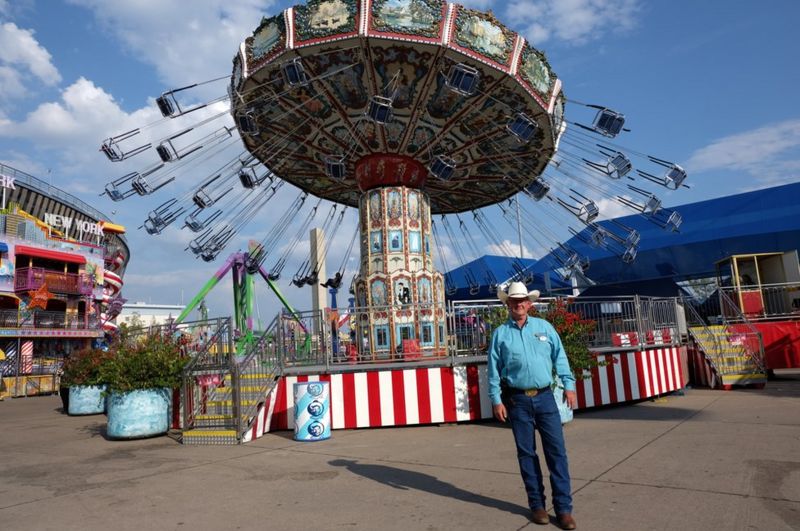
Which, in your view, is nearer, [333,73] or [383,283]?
[333,73]

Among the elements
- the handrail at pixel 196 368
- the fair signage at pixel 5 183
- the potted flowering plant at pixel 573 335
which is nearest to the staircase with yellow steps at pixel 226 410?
the handrail at pixel 196 368

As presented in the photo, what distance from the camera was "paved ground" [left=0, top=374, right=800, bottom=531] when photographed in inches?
173

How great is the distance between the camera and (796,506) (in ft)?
14.0

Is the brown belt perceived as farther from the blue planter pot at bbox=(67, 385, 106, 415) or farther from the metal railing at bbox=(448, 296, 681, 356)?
the blue planter pot at bbox=(67, 385, 106, 415)

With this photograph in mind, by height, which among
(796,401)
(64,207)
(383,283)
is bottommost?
(796,401)

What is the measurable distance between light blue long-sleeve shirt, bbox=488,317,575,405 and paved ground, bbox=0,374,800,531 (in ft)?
3.50

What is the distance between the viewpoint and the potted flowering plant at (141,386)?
960cm

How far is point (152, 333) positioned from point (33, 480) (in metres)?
4.33

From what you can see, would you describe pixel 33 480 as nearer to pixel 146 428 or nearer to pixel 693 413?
pixel 146 428

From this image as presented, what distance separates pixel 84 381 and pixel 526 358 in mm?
11817

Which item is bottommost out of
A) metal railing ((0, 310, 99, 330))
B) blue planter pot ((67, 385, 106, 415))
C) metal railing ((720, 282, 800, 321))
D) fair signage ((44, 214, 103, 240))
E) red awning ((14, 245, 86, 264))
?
blue planter pot ((67, 385, 106, 415))

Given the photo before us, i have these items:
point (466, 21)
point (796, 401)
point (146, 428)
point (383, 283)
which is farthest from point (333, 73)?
point (796, 401)

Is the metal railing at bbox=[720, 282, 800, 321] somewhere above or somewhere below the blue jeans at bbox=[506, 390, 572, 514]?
above

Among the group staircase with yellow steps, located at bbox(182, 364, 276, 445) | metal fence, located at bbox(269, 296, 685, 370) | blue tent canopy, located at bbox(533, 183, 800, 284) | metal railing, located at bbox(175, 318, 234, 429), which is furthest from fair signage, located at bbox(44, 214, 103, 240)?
staircase with yellow steps, located at bbox(182, 364, 276, 445)
